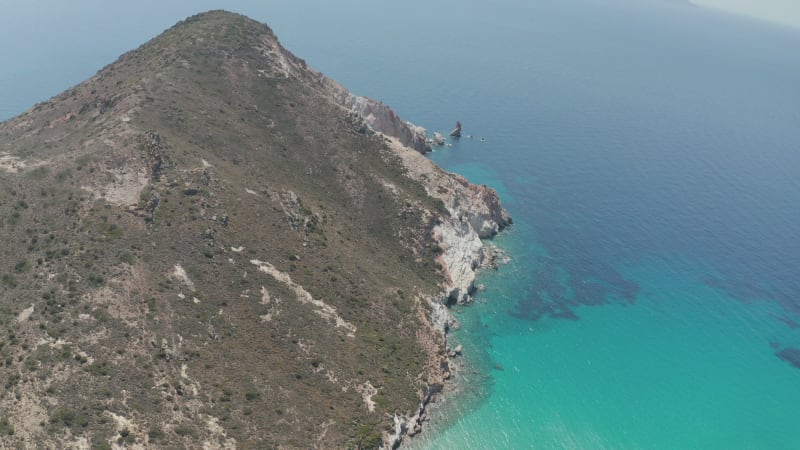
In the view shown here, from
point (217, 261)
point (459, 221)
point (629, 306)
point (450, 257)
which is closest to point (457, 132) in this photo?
point (459, 221)

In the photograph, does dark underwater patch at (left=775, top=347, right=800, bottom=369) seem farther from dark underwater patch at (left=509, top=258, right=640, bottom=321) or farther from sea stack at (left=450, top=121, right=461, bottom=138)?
sea stack at (left=450, top=121, right=461, bottom=138)

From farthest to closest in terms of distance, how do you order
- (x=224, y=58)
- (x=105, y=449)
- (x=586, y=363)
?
(x=224, y=58)
(x=586, y=363)
(x=105, y=449)

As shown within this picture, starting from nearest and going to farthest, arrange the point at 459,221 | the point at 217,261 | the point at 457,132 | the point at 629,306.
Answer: the point at 217,261, the point at 629,306, the point at 459,221, the point at 457,132

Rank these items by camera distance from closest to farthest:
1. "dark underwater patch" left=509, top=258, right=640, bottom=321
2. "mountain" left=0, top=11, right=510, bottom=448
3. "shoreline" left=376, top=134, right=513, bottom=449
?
"mountain" left=0, top=11, right=510, bottom=448 < "shoreline" left=376, top=134, right=513, bottom=449 < "dark underwater patch" left=509, top=258, right=640, bottom=321

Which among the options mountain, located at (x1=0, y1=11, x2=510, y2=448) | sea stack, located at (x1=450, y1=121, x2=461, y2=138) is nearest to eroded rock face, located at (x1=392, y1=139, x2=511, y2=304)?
mountain, located at (x1=0, y1=11, x2=510, y2=448)

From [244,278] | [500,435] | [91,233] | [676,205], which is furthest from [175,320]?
[676,205]

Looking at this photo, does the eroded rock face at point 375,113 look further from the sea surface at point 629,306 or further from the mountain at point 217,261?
the mountain at point 217,261

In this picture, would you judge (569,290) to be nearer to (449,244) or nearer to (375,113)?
(449,244)

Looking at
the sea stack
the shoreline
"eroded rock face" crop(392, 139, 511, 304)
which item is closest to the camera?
the shoreline

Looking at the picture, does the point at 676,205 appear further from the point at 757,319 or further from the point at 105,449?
the point at 105,449
